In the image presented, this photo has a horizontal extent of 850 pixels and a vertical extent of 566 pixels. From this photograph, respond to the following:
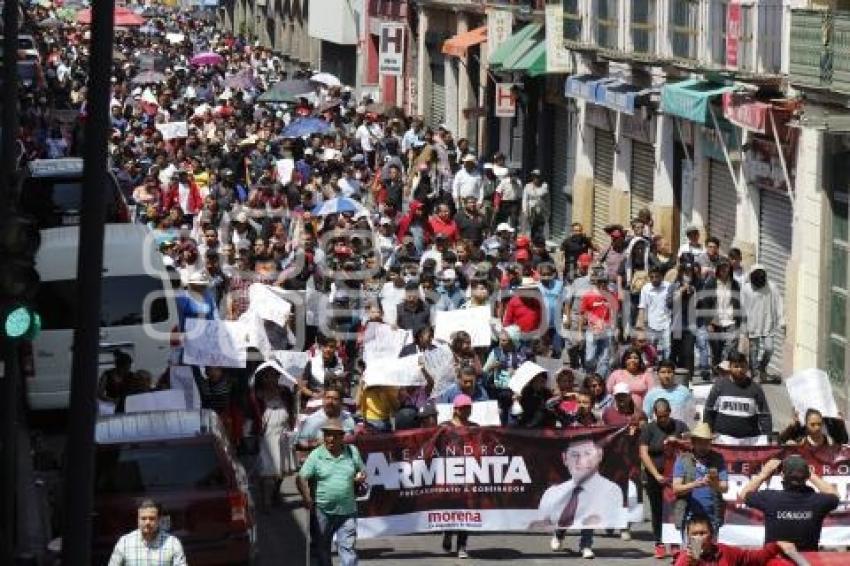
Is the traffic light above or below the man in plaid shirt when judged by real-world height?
above

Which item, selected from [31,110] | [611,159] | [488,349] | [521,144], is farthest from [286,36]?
[488,349]

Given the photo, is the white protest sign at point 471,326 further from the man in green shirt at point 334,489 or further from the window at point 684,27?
the window at point 684,27

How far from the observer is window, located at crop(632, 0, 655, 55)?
3797 centimetres

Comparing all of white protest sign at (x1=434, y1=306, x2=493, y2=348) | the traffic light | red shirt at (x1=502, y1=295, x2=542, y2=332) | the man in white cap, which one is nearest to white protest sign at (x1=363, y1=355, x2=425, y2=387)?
white protest sign at (x1=434, y1=306, x2=493, y2=348)

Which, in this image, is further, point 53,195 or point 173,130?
point 173,130

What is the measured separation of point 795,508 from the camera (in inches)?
620

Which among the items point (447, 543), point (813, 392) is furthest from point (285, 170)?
point (813, 392)

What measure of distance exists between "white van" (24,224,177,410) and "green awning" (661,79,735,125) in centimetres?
1070

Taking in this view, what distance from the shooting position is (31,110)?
55.1 m

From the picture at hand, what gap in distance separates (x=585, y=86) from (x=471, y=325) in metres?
17.2

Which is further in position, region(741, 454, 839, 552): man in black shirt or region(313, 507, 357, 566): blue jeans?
region(313, 507, 357, 566): blue jeans

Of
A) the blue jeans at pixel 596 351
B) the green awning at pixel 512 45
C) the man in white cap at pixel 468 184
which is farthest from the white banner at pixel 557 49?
the blue jeans at pixel 596 351

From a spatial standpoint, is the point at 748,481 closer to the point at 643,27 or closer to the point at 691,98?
the point at 691,98

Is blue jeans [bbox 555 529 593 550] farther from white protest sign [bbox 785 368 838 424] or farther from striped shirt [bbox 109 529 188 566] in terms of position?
striped shirt [bbox 109 529 188 566]
